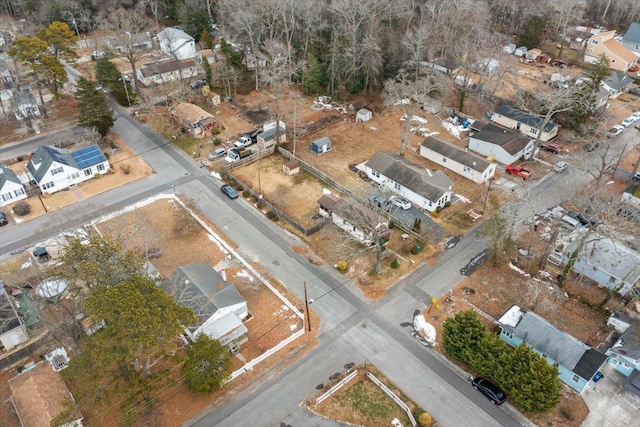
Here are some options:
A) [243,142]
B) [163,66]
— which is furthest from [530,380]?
[163,66]

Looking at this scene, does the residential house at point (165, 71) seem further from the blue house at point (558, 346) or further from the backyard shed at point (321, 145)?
the blue house at point (558, 346)

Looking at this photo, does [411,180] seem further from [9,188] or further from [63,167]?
[9,188]

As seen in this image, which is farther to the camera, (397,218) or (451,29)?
(451,29)

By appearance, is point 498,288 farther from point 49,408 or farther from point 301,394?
point 49,408

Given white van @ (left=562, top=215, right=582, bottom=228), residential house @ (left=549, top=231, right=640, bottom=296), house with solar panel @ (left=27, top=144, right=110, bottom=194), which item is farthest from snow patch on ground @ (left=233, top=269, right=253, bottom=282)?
white van @ (left=562, top=215, right=582, bottom=228)

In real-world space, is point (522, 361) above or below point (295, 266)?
above

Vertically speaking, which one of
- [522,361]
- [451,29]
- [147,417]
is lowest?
[147,417]

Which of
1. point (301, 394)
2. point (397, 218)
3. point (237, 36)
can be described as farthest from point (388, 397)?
point (237, 36)
